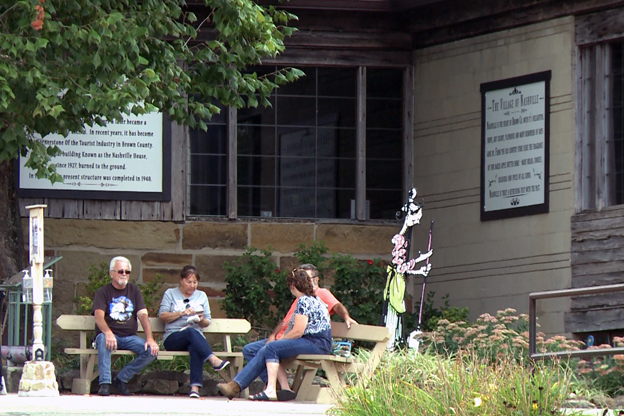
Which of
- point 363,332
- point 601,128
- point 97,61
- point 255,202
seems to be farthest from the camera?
point 255,202

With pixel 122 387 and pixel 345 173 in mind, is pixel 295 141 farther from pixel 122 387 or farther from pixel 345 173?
pixel 122 387

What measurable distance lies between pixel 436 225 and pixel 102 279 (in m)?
3.85

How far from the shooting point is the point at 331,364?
10.6 m

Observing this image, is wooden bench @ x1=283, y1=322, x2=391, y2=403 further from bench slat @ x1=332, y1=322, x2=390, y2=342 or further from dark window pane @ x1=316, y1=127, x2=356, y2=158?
dark window pane @ x1=316, y1=127, x2=356, y2=158

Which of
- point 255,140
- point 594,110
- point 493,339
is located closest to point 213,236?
point 255,140

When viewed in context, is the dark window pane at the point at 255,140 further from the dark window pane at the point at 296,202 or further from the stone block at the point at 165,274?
the stone block at the point at 165,274

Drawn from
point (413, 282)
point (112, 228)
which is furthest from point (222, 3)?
point (413, 282)

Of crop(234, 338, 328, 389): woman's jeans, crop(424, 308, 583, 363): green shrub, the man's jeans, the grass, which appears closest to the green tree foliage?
the man's jeans

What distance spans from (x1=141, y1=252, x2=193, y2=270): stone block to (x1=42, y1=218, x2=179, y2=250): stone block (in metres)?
0.09

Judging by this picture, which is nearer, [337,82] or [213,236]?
[213,236]

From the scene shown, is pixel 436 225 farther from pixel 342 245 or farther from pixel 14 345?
pixel 14 345

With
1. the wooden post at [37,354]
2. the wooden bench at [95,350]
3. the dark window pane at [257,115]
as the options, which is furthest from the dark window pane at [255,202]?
the wooden post at [37,354]

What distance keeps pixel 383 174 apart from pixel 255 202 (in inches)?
60.5

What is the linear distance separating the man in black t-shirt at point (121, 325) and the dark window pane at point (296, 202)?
4136 mm
